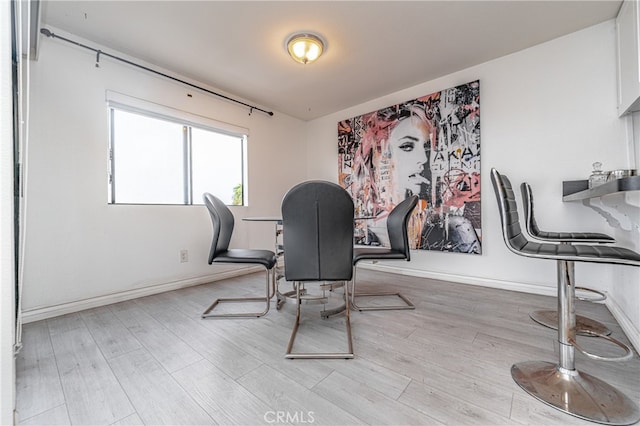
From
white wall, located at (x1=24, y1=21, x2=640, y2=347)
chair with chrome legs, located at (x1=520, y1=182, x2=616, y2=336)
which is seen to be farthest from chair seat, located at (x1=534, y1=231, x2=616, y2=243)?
white wall, located at (x1=24, y1=21, x2=640, y2=347)

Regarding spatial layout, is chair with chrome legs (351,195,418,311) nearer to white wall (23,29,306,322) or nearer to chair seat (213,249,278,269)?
chair seat (213,249,278,269)

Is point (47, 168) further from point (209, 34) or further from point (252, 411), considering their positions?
point (252, 411)

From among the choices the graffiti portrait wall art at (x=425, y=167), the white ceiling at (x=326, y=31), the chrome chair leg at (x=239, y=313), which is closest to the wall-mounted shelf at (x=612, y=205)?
the graffiti portrait wall art at (x=425, y=167)

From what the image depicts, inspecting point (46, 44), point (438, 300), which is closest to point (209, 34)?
point (46, 44)

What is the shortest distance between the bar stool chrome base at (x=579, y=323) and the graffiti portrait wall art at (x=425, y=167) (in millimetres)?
867

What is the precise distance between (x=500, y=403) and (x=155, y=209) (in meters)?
3.00

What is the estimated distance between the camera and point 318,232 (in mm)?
1476

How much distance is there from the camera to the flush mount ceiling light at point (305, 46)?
2174mm

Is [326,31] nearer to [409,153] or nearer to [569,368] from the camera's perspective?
[409,153]

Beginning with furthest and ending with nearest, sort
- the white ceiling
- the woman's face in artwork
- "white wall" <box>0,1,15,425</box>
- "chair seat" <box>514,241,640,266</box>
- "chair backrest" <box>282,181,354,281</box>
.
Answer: the woman's face in artwork
the white ceiling
"chair backrest" <box>282,181,354,281</box>
"chair seat" <box>514,241,640,266</box>
"white wall" <box>0,1,15,425</box>

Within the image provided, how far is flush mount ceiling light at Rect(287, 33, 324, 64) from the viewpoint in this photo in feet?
7.13

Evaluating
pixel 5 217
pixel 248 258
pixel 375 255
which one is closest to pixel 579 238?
pixel 375 255

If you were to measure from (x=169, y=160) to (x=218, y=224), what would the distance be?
4.42 ft

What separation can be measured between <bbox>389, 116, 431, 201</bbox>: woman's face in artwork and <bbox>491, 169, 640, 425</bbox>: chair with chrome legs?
1.85 m
